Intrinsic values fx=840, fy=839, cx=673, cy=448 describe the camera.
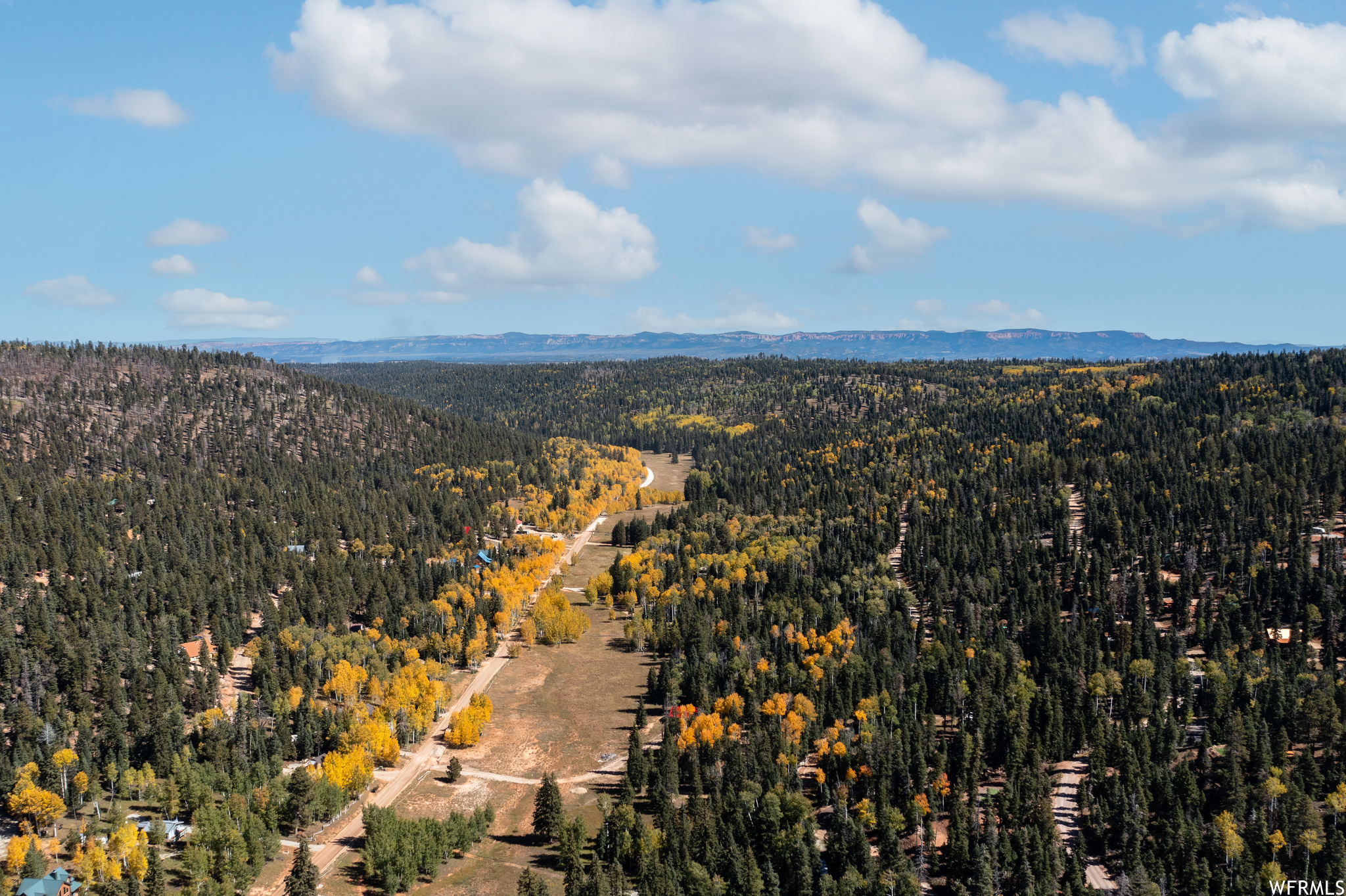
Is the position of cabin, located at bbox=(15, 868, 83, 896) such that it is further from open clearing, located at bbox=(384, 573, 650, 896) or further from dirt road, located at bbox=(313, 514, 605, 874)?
open clearing, located at bbox=(384, 573, 650, 896)

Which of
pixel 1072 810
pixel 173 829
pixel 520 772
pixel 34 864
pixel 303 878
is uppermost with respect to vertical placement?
pixel 34 864

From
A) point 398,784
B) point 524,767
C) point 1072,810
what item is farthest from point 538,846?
point 1072,810

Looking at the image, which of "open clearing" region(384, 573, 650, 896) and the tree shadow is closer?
"open clearing" region(384, 573, 650, 896)

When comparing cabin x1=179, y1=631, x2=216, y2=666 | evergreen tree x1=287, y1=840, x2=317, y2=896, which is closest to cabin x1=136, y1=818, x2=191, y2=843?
evergreen tree x1=287, y1=840, x2=317, y2=896

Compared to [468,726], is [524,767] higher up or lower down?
lower down

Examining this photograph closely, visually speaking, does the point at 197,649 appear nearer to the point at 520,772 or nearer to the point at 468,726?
the point at 468,726

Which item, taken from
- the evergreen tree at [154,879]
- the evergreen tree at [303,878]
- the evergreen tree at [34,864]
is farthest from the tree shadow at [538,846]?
the evergreen tree at [34,864]

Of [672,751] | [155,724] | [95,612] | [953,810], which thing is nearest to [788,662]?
[672,751]

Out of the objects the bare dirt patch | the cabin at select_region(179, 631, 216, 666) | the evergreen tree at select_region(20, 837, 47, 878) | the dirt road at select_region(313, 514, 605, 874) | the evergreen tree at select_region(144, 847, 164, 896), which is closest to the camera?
the evergreen tree at select_region(144, 847, 164, 896)

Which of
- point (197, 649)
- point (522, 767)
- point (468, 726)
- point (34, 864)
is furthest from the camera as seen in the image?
point (197, 649)
